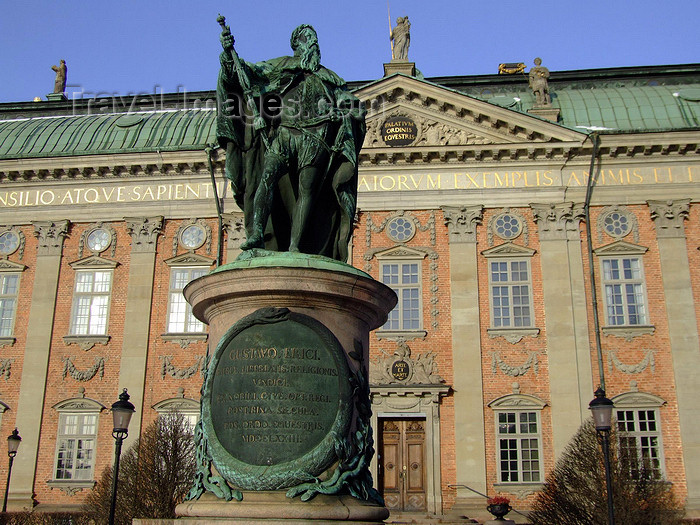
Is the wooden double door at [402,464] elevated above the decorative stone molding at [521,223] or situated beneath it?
situated beneath

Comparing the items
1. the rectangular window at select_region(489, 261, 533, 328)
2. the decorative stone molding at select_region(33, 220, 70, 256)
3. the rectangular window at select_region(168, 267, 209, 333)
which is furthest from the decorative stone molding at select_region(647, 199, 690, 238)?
the decorative stone molding at select_region(33, 220, 70, 256)

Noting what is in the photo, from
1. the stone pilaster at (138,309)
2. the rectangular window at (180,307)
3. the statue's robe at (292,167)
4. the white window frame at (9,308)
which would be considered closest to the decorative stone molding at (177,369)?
the stone pilaster at (138,309)

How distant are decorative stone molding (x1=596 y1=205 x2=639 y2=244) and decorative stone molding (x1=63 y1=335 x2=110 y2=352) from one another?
655 inches

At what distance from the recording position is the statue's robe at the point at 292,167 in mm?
7387

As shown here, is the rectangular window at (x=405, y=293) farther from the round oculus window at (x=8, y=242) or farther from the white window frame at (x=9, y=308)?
the round oculus window at (x=8, y=242)

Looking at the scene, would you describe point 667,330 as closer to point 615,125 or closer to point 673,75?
point 615,125

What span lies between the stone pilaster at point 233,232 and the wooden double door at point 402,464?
758 cm

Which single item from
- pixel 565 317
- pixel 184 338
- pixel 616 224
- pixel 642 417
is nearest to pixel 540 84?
pixel 616 224

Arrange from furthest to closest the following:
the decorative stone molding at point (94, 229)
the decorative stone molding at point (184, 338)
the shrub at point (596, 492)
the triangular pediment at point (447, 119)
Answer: the decorative stone molding at point (94, 229)
the triangular pediment at point (447, 119)
the decorative stone molding at point (184, 338)
the shrub at point (596, 492)

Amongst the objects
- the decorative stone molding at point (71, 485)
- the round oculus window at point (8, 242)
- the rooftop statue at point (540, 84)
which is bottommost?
the decorative stone molding at point (71, 485)

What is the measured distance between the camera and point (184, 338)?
25.4 meters

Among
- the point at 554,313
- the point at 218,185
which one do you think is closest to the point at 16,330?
the point at 218,185

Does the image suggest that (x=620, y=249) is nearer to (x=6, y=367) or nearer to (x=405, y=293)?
(x=405, y=293)

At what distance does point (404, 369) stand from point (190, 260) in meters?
8.21
